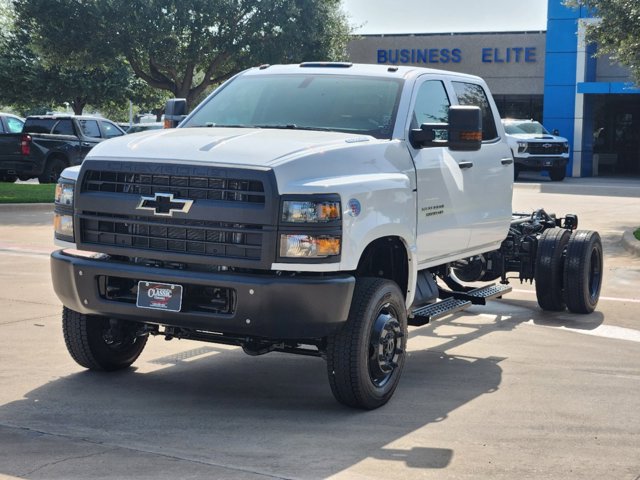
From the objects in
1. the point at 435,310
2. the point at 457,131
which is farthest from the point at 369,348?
the point at 457,131

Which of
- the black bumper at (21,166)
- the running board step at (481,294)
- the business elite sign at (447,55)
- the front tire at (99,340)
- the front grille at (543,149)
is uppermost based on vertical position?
the business elite sign at (447,55)

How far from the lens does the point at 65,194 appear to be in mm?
6863

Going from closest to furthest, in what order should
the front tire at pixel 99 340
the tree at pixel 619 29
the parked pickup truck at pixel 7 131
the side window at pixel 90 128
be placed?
1. the front tire at pixel 99 340
2. the tree at pixel 619 29
3. the parked pickup truck at pixel 7 131
4. the side window at pixel 90 128

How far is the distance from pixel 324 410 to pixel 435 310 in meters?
1.58

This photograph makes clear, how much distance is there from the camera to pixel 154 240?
21.0 ft

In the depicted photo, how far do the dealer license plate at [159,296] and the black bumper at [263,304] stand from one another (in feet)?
0.12

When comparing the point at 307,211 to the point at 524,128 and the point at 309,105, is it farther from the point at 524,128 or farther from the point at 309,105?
the point at 524,128

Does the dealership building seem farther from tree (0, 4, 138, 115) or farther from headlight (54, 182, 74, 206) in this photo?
headlight (54, 182, 74, 206)

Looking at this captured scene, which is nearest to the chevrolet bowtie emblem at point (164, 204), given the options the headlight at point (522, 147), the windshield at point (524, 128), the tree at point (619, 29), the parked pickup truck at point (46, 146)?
the tree at point (619, 29)

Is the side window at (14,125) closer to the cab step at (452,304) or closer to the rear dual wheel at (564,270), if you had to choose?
the rear dual wheel at (564,270)

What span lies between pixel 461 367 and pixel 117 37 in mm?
29022

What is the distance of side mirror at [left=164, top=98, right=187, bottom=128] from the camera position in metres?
8.30

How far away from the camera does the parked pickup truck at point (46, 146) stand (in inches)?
1033

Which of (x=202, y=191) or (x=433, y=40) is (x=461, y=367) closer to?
(x=202, y=191)
